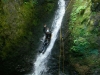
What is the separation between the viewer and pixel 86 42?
48.0 ft

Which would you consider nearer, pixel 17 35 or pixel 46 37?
pixel 17 35

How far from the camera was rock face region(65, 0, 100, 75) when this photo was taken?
13.7m

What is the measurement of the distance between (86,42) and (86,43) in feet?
0.27

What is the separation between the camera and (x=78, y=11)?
17922 mm

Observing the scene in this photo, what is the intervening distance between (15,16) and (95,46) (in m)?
6.68

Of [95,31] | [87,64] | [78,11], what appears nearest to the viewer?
[87,64]

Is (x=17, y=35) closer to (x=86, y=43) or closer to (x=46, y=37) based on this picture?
(x=46, y=37)

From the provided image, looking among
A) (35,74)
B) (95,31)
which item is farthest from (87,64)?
(35,74)

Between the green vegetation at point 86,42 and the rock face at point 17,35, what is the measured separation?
127 inches

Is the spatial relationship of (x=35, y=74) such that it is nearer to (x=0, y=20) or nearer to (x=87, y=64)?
(x=87, y=64)

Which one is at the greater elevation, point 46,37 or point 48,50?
point 46,37

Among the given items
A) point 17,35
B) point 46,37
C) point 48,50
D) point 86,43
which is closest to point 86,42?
point 86,43

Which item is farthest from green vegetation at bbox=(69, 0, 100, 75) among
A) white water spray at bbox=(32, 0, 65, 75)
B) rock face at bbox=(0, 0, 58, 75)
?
rock face at bbox=(0, 0, 58, 75)

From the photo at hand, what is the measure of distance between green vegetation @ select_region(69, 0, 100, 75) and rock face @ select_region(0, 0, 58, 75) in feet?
10.5
